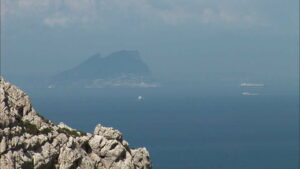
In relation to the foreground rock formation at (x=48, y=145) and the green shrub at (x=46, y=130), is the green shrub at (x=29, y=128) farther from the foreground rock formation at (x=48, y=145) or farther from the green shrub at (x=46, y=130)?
the green shrub at (x=46, y=130)

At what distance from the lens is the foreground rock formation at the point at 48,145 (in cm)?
4238

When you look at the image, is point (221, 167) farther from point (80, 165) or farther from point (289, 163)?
point (80, 165)

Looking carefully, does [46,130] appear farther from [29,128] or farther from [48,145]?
[48,145]

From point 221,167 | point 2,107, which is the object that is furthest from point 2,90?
point 221,167

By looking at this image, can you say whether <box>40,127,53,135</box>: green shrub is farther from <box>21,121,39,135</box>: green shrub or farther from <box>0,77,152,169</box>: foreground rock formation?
<box>21,121,39,135</box>: green shrub

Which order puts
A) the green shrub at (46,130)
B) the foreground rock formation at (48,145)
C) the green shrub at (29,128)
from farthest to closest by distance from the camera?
the green shrub at (46,130)
the green shrub at (29,128)
the foreground rock formation at (48,145)

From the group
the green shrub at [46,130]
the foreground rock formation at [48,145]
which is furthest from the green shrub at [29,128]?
the green shrub at [46,130]

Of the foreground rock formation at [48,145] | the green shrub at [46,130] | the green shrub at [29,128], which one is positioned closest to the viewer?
the foreground rock formation at [48,145]

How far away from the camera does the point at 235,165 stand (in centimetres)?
17000

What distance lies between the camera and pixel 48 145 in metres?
44.3

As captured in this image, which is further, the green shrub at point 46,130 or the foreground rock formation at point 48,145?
the green shrub at point 46,130

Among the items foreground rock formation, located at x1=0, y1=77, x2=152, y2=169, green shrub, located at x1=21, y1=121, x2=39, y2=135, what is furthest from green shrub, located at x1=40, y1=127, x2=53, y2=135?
green shrub, located at x1=21, y1=121, x2=39, y2=135

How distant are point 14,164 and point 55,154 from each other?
398cm

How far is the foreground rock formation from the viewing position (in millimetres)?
42375
